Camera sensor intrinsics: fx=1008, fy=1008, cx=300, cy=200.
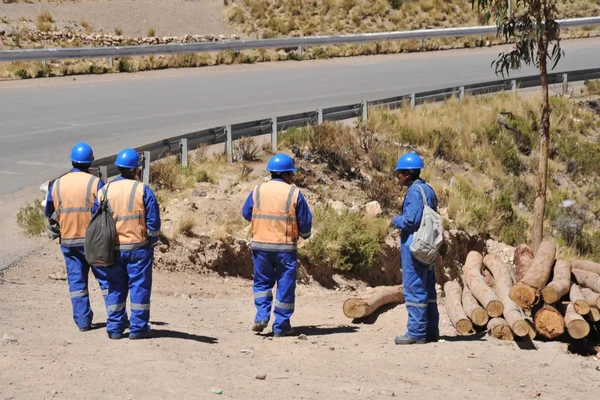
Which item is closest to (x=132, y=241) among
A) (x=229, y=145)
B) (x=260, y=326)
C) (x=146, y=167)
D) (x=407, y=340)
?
(x=260, y=326)

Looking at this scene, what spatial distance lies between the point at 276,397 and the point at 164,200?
7.06 metres

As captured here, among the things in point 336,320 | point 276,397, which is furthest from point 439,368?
point 336,320

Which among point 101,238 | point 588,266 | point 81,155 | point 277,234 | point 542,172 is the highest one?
point 81,155

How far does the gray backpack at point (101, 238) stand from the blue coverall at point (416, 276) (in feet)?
8.66

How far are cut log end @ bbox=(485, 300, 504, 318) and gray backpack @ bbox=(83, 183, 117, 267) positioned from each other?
3.86 metres

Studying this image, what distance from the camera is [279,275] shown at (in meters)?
9.79

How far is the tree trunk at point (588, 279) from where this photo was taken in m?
11.1

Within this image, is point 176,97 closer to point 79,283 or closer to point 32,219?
point 32,219

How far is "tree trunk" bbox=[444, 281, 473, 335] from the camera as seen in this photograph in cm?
1034

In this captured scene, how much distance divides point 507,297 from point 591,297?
0.88 metres

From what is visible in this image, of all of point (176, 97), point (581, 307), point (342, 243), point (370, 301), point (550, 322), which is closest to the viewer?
point (550, 322)

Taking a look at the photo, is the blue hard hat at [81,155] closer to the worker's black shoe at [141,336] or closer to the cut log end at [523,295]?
the worker's black shoe at [141,336]

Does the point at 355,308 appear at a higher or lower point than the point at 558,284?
lower

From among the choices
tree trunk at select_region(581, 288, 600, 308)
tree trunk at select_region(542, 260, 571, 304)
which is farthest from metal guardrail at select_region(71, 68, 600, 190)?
tree trunk at select_region(581, 288, 600, 308)
